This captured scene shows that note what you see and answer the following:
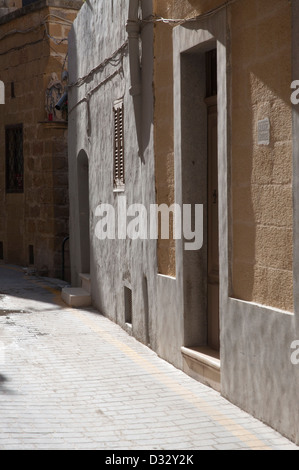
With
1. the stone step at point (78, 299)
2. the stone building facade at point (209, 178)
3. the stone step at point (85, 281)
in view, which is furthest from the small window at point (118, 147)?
the stone step at point (85, 281)

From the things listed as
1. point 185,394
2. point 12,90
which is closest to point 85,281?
point 185,394

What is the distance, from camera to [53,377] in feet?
25.7

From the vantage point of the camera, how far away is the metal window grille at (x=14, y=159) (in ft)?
61.2

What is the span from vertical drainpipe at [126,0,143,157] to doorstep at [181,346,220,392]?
2.62 metres

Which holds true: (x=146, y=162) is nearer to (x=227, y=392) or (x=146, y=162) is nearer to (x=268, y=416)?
(x=227, y=392)

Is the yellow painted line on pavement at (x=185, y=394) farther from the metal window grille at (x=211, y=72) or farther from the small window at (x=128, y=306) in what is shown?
the metal window grille at (x=211, y=72)

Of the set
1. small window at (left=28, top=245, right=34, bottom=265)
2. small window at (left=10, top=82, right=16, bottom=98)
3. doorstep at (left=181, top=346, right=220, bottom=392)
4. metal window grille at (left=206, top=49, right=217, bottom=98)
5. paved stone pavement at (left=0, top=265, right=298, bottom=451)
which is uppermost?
small window at (left=10, top=82, right=16, bottom=98)

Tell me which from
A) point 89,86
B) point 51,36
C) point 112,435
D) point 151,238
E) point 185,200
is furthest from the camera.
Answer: point 51,36

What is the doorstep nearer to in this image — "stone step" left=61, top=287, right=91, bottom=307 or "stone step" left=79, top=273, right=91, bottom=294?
"stone step" left=61, top=287, right=91, bottom=307

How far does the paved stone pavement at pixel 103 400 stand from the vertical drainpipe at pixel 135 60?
2.41 metres

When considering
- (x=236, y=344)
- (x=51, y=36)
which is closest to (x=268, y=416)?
(x=236, y=344)

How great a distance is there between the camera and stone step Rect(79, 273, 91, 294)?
12.9 m

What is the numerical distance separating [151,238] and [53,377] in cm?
196

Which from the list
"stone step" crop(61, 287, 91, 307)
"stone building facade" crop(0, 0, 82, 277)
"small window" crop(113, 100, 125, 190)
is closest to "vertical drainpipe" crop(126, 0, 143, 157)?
"small window" crop(113, 100, 125, 190)
